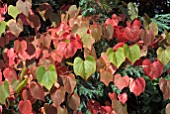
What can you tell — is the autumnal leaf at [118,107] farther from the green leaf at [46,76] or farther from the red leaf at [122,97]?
the green leaf at [46,76]

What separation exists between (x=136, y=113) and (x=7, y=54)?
0.83 meters

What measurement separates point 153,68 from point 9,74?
659mm

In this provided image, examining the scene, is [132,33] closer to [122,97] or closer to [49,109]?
[122,97]

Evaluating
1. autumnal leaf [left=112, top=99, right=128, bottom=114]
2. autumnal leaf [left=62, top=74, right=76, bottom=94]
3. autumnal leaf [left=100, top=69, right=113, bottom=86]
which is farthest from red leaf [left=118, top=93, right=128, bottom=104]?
autumnal leaf [left=62, top=74, right=76, bottom=94]

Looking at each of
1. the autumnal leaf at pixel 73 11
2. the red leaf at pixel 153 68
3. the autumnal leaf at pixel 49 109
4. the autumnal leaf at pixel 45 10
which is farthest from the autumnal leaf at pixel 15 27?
the red leaf at pixel 153 68

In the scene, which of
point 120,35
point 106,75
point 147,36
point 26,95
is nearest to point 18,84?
point 26,95

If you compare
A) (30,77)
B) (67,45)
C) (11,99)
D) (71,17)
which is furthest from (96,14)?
(11,99)

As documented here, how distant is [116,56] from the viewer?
5.14ft

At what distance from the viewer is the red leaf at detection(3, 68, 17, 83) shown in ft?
5.44

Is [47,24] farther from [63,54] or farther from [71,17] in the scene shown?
[63,54]

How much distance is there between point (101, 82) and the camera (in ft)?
5.77

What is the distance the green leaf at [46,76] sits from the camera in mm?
1521

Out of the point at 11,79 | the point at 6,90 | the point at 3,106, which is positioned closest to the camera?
the point at 6,90

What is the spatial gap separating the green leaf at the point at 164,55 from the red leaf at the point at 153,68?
2 cm
